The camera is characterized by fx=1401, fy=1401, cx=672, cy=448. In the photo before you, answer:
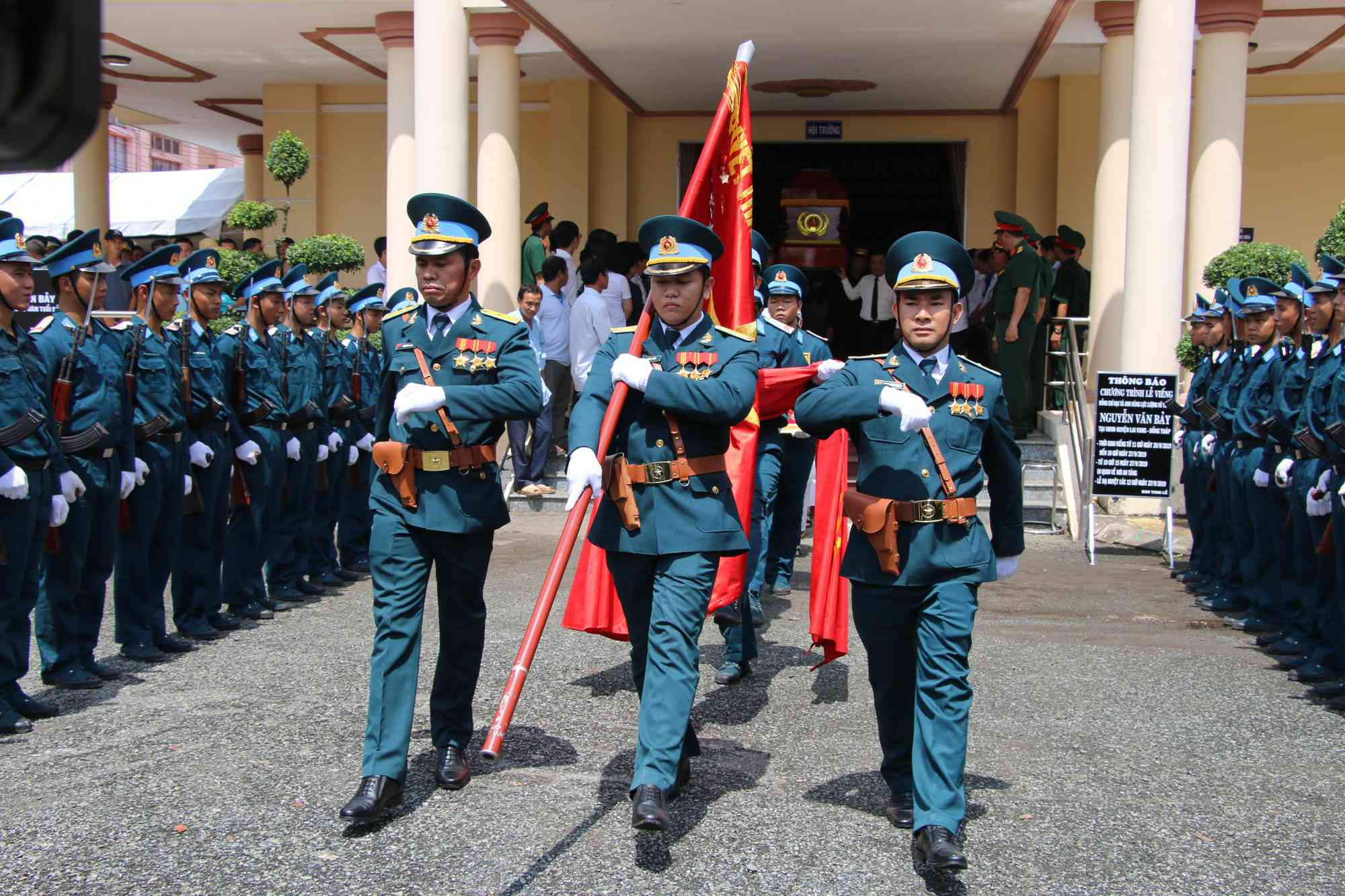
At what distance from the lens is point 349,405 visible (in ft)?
31.9

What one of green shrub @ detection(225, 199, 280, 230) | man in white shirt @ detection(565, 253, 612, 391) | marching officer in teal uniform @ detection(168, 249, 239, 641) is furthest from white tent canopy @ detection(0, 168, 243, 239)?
marching officer in teal uniform @ detection(168, 249, 239, 641)

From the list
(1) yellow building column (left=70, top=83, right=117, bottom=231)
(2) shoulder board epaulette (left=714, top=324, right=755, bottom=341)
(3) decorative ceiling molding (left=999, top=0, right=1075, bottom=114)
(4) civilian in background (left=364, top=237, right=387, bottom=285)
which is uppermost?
(3) decorative ceiling molding (left=999, top=0, right=1075, bottom=114)

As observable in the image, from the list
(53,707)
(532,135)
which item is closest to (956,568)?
(53,707)

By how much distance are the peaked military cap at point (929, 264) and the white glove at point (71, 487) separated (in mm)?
4007

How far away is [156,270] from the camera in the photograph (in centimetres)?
762

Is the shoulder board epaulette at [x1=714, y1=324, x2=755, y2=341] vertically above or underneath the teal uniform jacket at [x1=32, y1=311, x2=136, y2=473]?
above

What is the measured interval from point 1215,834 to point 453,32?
11089mm

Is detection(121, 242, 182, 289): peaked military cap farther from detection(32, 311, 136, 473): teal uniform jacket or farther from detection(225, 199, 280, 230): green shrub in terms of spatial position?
detection(225, 199, 280, 230): green shrub

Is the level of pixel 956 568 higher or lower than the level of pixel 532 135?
lower

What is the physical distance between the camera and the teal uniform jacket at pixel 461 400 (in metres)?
5.16

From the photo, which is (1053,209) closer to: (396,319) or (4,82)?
(396,319)

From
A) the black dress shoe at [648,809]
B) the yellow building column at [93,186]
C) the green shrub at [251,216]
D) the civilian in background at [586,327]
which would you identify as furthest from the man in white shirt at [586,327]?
the yellow building column at [93,186]

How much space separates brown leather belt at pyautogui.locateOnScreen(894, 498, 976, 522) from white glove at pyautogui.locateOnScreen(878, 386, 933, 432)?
27cm

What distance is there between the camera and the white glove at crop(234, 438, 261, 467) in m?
8.30
